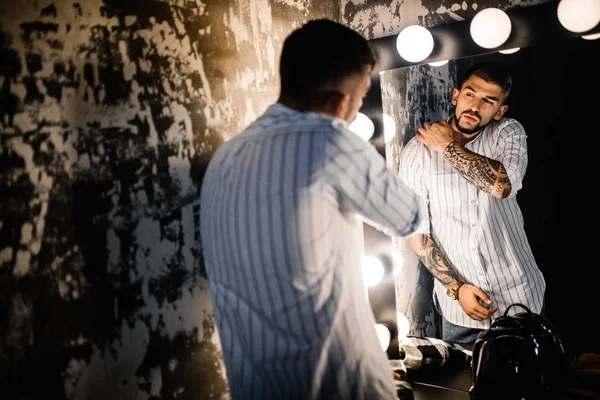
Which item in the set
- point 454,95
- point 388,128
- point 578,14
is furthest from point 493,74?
point 388,128

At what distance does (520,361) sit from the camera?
0.93m

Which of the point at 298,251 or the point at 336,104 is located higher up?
the point at 336,104

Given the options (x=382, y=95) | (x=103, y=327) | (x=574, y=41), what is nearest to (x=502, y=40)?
(x=574, y=41)

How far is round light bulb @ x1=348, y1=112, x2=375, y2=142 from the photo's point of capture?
1.37m

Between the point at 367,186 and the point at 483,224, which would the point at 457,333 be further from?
the point at 367,186

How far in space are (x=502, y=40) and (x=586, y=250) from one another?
64 cm

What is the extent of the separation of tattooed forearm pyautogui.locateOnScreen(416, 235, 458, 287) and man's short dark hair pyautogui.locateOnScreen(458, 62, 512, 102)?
0.50 metres

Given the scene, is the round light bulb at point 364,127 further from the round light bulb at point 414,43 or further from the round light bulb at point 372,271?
the round light bulb at point 372,271

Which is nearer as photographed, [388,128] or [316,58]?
[316,58]

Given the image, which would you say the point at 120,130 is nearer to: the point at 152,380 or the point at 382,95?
the point at 152,380

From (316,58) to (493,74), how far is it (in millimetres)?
709

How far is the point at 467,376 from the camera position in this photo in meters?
1.21

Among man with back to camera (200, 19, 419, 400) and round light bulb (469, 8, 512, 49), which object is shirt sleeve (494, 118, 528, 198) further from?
man with back to camera (200, 19, 419, 400)

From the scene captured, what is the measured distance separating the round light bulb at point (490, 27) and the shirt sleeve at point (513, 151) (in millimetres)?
244
